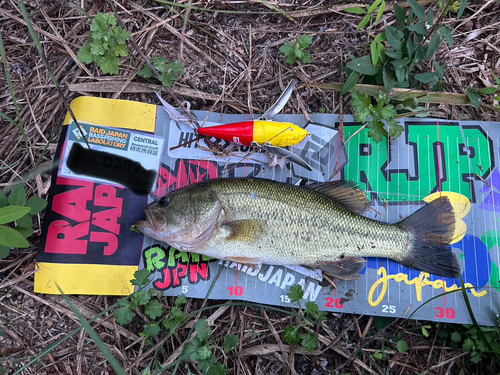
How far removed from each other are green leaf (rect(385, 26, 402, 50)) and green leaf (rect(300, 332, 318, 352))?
111 inches

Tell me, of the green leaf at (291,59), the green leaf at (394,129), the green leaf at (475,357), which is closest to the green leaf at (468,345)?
the green leaf at (475,357)

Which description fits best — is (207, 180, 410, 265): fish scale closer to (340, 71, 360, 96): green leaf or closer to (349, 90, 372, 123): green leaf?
(349, 90, 372, 123): green leaf

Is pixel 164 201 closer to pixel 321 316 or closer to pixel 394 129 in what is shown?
pixel 321 316

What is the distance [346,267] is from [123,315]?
2.09 metres

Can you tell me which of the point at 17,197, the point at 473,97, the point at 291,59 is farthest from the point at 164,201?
the point at 473,97

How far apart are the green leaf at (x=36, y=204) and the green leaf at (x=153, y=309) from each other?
137cm

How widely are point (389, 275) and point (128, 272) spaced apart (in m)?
2.60

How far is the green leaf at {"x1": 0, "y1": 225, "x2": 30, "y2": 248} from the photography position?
275 centimetres

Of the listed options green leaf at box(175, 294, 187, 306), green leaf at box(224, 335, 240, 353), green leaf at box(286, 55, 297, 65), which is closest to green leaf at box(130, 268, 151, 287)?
green leaf at box(175, 294, 187, 306)

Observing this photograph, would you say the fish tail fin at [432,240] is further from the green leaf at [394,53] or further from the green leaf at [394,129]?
the green leaf at [394,53]

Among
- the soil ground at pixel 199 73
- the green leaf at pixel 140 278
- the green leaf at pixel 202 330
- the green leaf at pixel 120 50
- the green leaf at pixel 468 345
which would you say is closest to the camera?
the green leaf at pixel 202 330

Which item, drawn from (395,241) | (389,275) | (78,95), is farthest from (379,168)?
(78,95)

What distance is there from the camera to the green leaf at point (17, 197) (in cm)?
304

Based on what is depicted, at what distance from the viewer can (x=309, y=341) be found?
2.87m
